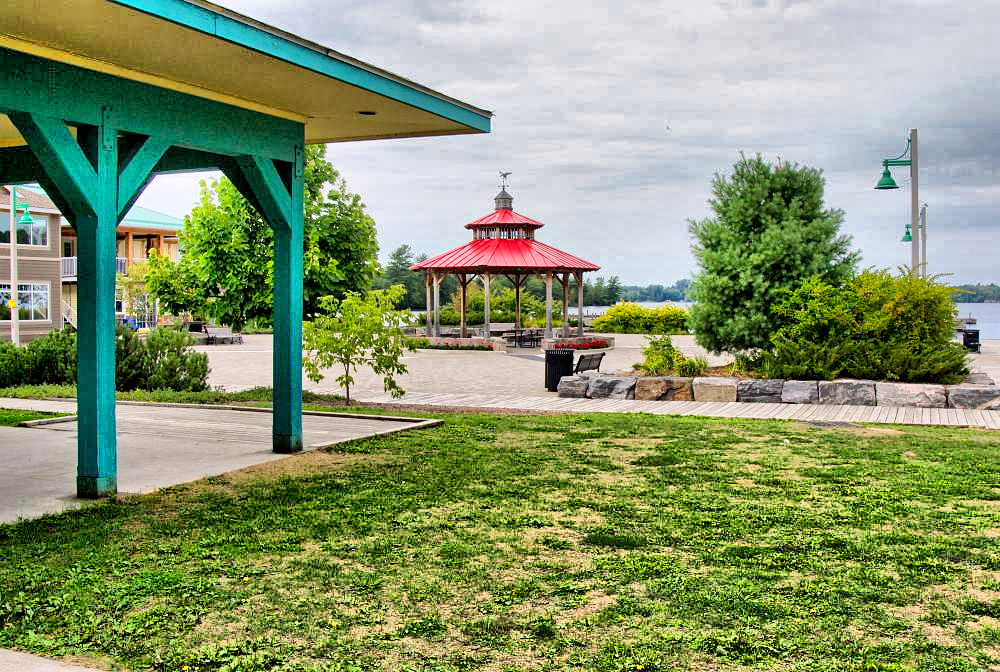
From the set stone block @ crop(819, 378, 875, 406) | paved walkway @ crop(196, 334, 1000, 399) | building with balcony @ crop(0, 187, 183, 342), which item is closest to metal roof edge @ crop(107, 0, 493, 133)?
stone block @ crop(819, 378, 875, 406)

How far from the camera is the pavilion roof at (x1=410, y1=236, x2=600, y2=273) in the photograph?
112 feet

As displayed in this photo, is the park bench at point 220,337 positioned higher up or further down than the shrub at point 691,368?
higher up

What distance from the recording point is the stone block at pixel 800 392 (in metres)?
14.8

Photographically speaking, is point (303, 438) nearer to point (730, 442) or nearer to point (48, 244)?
point (730, 442)

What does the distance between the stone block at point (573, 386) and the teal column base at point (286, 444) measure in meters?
7.68

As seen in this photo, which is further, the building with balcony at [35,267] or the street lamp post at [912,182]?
the building with balcony at [35,267]

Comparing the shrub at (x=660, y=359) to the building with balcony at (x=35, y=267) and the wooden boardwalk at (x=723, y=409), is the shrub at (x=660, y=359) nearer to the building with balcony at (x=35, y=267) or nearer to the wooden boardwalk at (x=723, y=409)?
the wooden boardwalk at (x=723, y=409)

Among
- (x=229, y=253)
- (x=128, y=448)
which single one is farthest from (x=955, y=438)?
(x=229, y=253)

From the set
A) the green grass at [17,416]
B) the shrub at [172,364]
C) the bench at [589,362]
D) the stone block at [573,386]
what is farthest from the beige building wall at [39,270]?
the stone block at [573,386]

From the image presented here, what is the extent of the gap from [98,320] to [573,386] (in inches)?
410

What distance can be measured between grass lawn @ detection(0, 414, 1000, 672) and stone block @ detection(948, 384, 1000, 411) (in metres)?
5.53

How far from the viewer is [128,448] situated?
389 inches

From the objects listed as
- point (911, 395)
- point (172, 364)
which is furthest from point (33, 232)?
point (911, 395)

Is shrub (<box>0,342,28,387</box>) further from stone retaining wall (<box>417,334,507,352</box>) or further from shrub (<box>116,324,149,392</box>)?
stone retaining wall (<box>417,334,507,352</box>)
